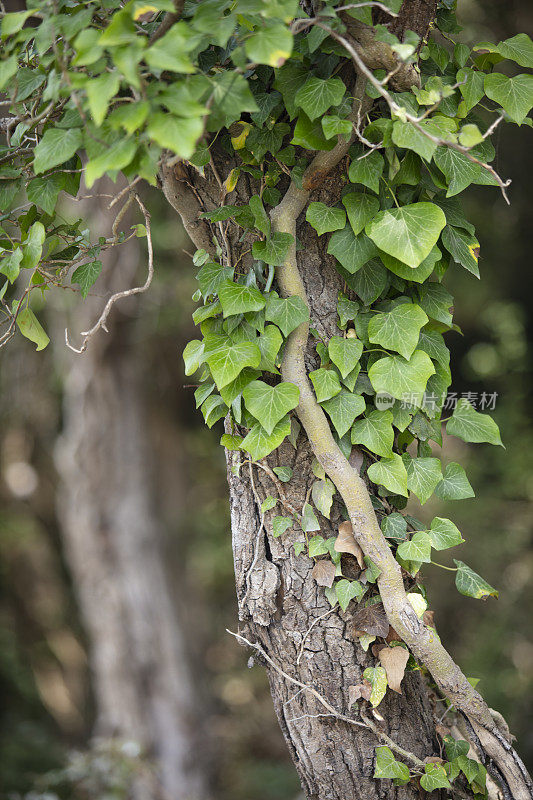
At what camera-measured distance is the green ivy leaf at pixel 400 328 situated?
925 millimetres

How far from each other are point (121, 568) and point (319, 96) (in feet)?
8.79

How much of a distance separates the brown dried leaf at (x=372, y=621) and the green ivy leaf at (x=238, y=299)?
516 mm

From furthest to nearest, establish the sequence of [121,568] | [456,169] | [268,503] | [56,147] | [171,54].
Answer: [121,568]
[268,503]
[456,169]
[56,147]
[171,54]

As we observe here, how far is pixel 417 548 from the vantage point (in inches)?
39.1

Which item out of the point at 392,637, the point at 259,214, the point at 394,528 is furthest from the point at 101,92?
the point at 392,637

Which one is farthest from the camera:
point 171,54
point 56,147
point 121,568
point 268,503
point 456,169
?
point 121,568

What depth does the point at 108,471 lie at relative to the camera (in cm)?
308

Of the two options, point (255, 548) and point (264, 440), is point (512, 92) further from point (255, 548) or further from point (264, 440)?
point (255, 548)

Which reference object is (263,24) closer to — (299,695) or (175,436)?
(299,695)

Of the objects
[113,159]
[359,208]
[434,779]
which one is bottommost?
[434,779]

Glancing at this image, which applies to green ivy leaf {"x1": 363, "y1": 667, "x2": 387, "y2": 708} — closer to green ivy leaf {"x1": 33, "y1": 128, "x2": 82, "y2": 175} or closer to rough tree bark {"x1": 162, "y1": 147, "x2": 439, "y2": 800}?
rough tree bark {"x1": 162, "y1": 147, "x2": 439, "y2": 800}

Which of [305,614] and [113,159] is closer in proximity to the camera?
[113,159]

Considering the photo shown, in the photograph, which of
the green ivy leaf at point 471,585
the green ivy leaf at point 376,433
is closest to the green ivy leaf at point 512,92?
the green ivy leaf at point 376,433

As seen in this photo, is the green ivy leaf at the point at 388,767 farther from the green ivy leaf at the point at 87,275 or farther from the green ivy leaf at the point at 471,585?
the green ivy leaf at the point at 87,275
